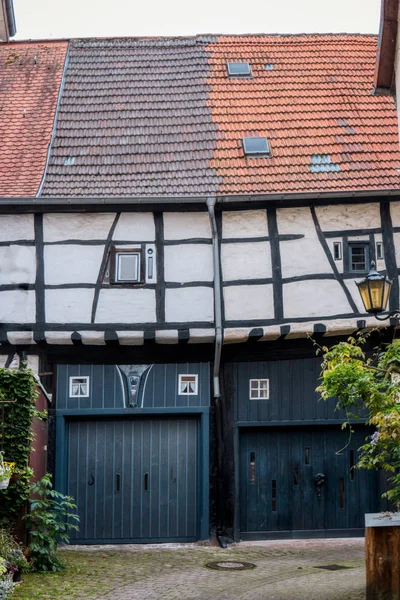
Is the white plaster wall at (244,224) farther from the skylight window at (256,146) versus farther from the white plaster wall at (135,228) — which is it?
the skylight window at (256,146)

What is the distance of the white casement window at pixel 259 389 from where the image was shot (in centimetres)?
1295

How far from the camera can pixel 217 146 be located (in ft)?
45.9

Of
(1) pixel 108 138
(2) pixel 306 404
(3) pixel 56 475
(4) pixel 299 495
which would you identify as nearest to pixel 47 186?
(1) pixel 108 138

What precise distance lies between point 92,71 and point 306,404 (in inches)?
312

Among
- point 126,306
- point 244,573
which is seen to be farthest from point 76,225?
point 244,573

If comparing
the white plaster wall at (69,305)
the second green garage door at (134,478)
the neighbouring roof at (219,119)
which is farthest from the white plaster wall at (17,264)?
the second green garage door at (134,478)

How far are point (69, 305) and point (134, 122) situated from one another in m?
3.97

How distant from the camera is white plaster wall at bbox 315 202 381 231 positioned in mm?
12805

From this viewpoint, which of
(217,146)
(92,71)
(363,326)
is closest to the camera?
(363,326)

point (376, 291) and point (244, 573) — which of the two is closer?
point (376, 291)

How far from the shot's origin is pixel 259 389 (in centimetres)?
1295

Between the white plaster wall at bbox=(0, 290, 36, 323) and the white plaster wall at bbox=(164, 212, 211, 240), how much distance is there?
7.78 feet

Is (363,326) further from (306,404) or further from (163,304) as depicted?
(163,304)

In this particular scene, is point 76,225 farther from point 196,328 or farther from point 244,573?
point 244,573
